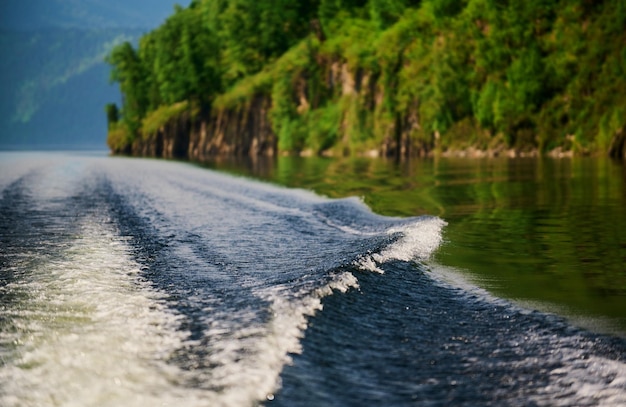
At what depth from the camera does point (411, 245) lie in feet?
50.6

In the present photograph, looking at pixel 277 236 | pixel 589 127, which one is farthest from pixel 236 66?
pixel 277 236

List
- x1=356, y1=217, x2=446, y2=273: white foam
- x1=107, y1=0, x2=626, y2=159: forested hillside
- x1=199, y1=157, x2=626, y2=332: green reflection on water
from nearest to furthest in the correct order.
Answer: x1=199, y1=157, x2=626, y2=332: green reflection on water
x1=356, y1=217, x2=446, y2=273: white foam
x1=107, y1=0, x2=626, y2=159: forested hillside

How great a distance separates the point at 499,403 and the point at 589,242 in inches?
384

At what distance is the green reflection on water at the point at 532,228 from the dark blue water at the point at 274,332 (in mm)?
798

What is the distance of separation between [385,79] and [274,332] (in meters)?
74.5

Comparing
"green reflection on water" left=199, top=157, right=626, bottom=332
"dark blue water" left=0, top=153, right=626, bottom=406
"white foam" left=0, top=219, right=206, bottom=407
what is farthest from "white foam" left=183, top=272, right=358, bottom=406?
"green reflection on water" left=199, top=157, right=626, bottom=332

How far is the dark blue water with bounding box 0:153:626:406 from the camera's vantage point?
22.8 feet

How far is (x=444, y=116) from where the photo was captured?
72.5 metres

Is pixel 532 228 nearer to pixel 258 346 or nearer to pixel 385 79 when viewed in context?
pixel 258 346

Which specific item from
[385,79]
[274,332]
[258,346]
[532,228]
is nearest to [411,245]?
[532,228]

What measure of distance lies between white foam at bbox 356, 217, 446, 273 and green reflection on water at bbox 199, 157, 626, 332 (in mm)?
327

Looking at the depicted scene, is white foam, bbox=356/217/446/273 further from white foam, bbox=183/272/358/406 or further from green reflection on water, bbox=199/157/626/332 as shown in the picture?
white foam, bbox=183/272/358/406

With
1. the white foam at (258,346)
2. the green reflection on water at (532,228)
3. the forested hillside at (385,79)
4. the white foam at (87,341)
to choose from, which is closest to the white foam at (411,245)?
the green reflection on water at (532,228)

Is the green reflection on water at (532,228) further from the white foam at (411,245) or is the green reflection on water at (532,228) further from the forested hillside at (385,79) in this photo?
the forested hillside at (385,79)
